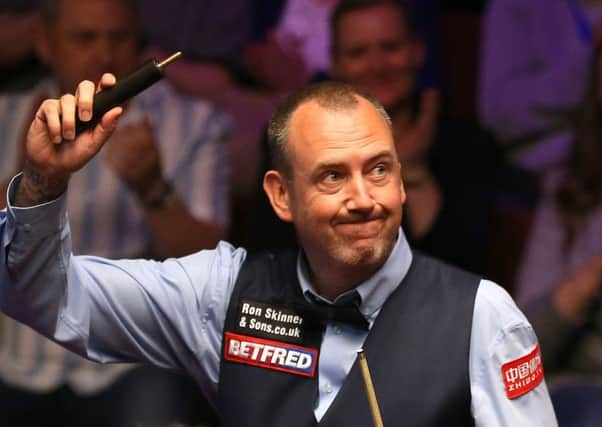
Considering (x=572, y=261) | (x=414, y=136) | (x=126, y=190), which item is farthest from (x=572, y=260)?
(x=126, y=190)

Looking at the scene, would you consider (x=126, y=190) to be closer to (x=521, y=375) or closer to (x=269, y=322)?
(x=269, y=322)

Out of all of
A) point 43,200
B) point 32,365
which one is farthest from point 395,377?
point 32,365

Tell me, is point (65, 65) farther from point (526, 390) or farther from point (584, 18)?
Answer: point (526, 390)

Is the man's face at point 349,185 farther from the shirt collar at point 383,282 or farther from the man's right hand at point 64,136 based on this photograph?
the man's right hand at point 64,136

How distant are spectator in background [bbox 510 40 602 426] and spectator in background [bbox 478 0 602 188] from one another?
0.28 ft

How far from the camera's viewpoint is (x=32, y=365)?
3125 mm

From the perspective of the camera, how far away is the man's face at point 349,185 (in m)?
1.86

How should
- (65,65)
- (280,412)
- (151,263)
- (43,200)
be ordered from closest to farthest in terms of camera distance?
(43,200), (280,412), (151,263), (65,65)

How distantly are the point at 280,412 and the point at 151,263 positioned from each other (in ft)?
1.20

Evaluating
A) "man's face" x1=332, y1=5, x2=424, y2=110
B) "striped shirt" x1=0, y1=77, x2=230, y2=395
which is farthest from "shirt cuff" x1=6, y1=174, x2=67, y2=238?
"man's face" x1=332, y1=5, x2=424, y2=110

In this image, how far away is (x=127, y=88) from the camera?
5.60 ft

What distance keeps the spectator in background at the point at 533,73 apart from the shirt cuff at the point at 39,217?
74.6 inches

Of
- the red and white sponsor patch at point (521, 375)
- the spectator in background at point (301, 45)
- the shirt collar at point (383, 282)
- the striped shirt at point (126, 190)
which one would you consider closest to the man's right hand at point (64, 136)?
the shirt collar at point (383, 282)

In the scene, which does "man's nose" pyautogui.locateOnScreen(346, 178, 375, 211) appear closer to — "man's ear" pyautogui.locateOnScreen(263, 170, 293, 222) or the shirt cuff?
"man's ear" pyautogui.locateOnScreen(263, 170, 293, 222)
